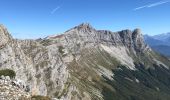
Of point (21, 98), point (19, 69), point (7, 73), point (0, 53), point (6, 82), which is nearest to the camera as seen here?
point (21, 98)

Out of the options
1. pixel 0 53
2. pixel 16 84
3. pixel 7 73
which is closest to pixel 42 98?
pixel 16 84

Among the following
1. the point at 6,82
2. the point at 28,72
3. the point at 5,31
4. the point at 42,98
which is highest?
the point at 5,31

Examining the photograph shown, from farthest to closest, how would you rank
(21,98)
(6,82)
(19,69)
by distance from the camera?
(19,69) < (6,82) < (21,98)

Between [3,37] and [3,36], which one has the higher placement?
[3,36]

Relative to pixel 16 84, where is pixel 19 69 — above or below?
below

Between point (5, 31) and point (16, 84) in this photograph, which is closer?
point (16, 84)

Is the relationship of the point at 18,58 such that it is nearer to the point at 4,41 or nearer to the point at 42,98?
the point at 4,41

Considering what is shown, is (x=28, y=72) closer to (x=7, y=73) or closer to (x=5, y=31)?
(x=5, y=31)

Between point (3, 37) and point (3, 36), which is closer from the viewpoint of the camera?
point (3, 37)

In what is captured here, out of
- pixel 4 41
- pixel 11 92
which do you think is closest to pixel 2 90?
pixel 11 92
